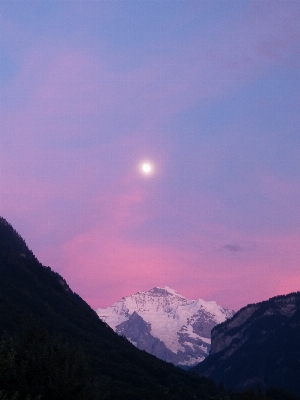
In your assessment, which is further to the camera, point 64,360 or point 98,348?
point 98,348

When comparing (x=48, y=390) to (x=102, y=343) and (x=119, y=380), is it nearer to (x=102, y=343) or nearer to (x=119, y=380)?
(x=119, y=380)

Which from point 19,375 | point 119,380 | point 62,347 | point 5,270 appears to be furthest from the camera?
point 5,270

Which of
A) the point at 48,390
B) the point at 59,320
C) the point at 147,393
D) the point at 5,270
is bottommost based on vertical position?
the point at 48,390

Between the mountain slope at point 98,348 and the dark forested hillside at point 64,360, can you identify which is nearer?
the dark forested hillside at point 64,360

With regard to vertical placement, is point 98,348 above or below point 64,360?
above

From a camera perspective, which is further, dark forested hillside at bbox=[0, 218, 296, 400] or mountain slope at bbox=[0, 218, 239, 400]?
mountain slope at bbox=[0, 218, 239, 400]

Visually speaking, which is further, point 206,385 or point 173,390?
point 206,385

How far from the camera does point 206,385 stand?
196625 mm

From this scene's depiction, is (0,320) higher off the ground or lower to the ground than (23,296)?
lower

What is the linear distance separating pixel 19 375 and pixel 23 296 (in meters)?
140

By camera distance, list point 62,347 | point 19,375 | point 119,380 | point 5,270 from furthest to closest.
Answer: point 5,270 → point 119,380 → point 62,347 → point 19,375

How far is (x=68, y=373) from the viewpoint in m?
45.5

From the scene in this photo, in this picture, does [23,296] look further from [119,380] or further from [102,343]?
[119,380]

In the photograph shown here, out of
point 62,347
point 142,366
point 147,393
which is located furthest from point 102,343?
point 62,347
